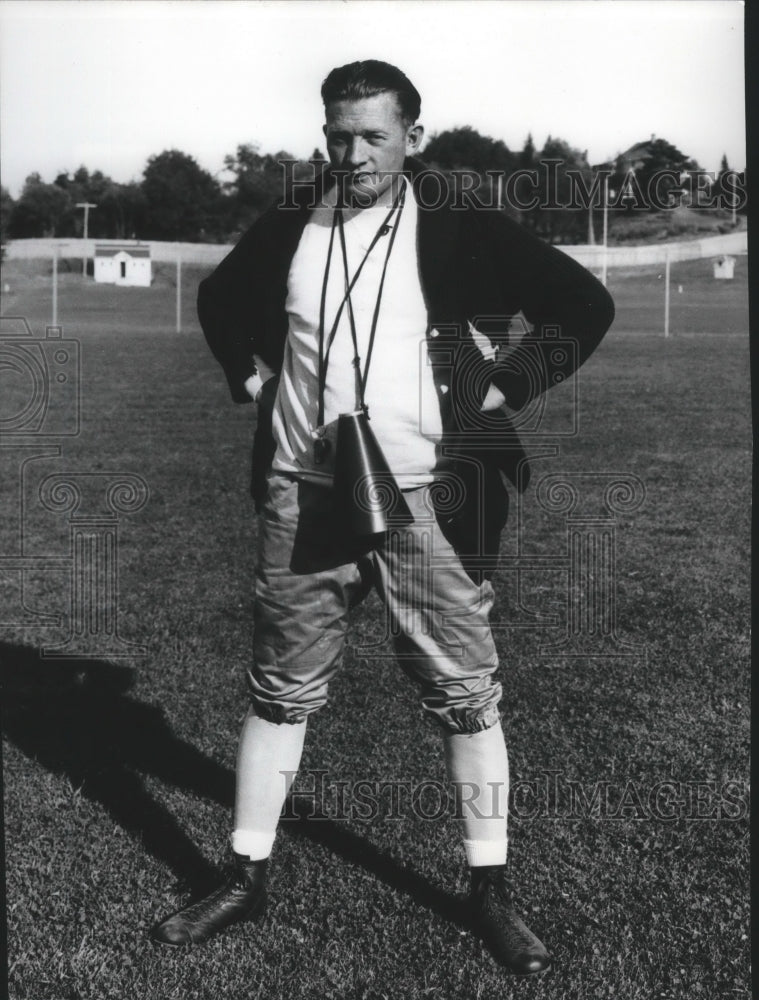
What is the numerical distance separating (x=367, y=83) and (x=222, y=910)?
2003 millimetres

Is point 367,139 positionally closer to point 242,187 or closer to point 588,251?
point 242,187

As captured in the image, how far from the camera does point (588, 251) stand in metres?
34.8

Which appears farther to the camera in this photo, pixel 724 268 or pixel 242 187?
pixel 724 268

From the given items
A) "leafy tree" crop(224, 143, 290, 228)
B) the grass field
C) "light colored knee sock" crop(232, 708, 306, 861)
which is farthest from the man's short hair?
"leafy tree" crop(224, 143, 290, 228)

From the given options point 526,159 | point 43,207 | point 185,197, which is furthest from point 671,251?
point 526,159

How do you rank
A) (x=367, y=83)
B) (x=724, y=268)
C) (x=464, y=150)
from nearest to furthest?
(x=367, y=83), (x=464, y=150), (x=724, y=268)

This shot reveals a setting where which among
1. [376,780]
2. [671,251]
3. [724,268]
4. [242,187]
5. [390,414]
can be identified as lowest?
[376,780]

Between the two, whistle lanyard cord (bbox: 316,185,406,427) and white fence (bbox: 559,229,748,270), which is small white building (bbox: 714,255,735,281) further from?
whistle lanyard cord (bbox: 316,185,406,427)

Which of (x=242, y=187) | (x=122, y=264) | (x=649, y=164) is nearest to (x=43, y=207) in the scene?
(x=122, y=264)

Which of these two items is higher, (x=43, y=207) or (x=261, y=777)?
(x=43, y=207)

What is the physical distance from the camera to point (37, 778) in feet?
12.7

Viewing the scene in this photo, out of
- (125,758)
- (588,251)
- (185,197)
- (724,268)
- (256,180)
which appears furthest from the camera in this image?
(724,268)

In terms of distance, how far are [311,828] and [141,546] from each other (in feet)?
12.7

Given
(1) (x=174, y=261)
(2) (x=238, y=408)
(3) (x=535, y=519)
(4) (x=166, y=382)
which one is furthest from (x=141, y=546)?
(1) (x=174, y=261)
